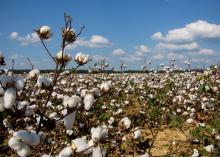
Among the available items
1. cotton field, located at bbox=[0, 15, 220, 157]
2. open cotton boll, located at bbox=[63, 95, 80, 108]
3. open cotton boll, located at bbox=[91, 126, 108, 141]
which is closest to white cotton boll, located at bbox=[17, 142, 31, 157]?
cotton field, located at bbox=[0, 15, 220, 157]

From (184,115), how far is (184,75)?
9052mm

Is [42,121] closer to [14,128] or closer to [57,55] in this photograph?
[14,128]

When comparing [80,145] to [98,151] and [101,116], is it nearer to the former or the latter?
[98,151]

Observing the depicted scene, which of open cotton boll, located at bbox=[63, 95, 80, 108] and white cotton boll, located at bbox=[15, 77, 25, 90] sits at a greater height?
white cotton boll, located at bbox=[15, 77, 25, 90]

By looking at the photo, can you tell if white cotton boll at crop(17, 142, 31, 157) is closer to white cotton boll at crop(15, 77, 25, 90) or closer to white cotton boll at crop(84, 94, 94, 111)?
white cotton boll at crop(15, 77, 25, 90)

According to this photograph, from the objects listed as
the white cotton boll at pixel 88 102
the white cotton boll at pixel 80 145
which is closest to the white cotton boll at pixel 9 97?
the white cotton boll at pixel 80 145

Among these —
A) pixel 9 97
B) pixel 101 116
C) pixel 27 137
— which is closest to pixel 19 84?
pixel 9 97

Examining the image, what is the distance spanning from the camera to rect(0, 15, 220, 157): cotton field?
2307 millimetres

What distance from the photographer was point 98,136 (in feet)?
7.12

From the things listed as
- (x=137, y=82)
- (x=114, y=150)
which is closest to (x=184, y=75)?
(x=137, y=82)

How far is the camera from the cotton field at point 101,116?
90.8 inches

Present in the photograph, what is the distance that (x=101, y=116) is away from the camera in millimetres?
10500

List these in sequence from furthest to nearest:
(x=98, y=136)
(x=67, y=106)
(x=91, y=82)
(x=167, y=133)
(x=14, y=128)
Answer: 1. (x=91, y=82)
2. (x=167, y=133)
3. (x=14, y=128)
4. (x=67, y=106)
5. (x=98, y=136)

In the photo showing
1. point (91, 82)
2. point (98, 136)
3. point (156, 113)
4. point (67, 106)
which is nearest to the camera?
point (98, 136)
